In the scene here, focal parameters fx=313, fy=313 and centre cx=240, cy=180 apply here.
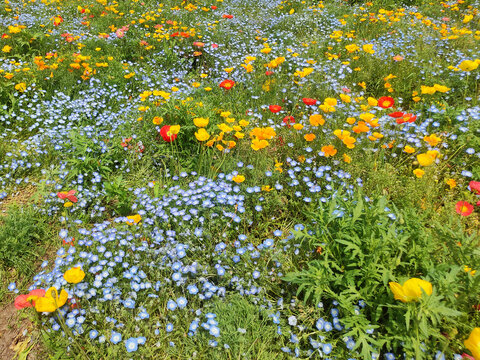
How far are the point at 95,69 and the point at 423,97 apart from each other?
15.9ft

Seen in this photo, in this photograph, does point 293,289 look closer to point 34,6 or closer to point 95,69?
point 95,69

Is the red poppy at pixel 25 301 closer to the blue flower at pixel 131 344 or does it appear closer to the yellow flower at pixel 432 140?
the blue flower at pixel 131 344

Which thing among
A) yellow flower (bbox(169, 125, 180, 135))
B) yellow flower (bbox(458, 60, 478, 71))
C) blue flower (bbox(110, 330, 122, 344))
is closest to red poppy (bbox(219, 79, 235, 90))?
yellow flower (bbox(169, 125, 180, 135))

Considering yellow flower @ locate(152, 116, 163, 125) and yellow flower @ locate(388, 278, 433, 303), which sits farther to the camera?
yellow flower @ locate(152, 116, 163, 125)

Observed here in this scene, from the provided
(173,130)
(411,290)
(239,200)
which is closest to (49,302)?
(239,200)

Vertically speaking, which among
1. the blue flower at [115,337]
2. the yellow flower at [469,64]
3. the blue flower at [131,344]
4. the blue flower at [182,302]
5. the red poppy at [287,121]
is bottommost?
the blue flower at [115,337]

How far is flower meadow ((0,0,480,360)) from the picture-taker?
6.68 ft

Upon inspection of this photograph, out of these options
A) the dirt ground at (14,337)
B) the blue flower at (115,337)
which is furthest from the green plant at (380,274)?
the dirt ground at (14,337)

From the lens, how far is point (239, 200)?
294 cm

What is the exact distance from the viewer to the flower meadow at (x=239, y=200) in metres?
2.04

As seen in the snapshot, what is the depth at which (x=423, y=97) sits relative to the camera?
13.8 feet

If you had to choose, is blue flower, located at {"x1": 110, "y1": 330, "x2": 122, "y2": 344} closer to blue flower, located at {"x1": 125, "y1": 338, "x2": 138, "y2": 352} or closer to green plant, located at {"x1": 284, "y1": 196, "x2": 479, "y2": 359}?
blue flower, located at {"x1": 125, "y1": 338, "x2": 138, "y2": 352}

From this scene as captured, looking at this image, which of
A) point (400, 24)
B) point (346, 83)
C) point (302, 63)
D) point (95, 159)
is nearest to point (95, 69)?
point (95, 159)

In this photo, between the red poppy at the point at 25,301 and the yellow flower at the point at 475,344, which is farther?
the red poppy at the point at 25,301
